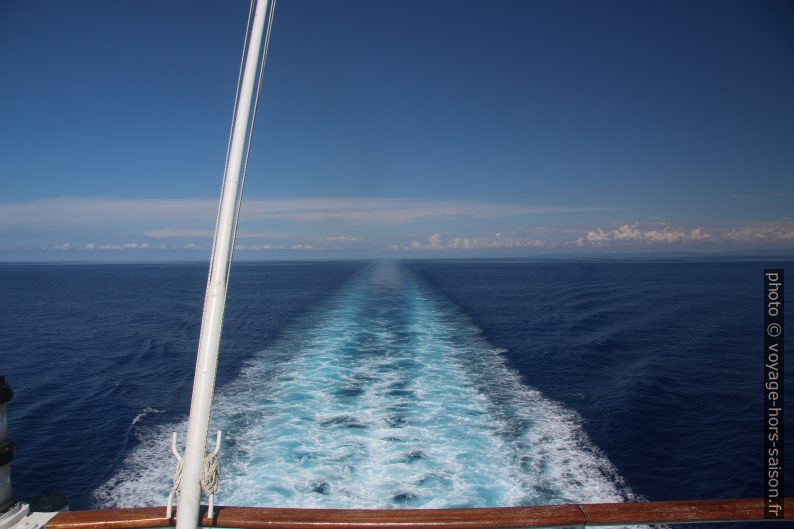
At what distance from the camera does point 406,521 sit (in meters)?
3.27

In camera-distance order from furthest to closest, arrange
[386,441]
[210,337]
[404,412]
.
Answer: [404,412], [386,441], [210,337]

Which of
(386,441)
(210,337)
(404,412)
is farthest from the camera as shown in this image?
(404,412)

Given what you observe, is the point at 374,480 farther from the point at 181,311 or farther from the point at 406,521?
the point at 181,311

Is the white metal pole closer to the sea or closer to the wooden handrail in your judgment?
the wooden handrail

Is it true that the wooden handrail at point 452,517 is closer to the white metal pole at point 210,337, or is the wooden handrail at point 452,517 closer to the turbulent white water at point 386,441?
the white metal pole at point 210,337

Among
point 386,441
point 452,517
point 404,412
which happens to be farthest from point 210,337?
point 404,412

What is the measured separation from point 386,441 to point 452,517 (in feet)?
35.2

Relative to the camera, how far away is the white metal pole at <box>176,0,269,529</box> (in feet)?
10.4

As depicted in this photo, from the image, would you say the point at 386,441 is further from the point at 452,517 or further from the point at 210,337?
the point at 210,337

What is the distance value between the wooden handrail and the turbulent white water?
25.5 feet

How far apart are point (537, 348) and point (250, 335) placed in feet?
66.9

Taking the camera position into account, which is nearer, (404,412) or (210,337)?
(210,337)

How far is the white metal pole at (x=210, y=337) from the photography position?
3.17 metres

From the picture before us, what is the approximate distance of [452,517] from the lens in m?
3.32
